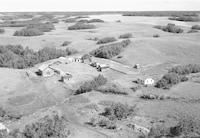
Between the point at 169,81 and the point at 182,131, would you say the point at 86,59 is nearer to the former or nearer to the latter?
the point at 169,81

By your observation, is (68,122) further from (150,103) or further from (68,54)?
(68,54)

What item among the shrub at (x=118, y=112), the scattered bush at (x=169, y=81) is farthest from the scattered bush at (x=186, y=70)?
the shrub at (x=118, y=112)

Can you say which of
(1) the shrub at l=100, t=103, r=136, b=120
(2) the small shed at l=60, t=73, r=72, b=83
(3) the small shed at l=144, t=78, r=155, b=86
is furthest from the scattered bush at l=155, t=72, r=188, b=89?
(2) the small shed at l=60, t=73, r=72, b=83

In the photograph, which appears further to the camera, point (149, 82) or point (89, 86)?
point (149, 82)

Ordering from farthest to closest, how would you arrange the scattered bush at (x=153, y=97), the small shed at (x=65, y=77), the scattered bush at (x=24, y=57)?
the scattered bush at (x=24, y=57)
the small shed at (x=65, y=77)
the scattered bush at (x=153, y=97)

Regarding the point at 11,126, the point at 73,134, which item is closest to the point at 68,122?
the point at 73,134

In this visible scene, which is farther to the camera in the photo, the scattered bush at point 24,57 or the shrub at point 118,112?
the scattered bush at point 24,57

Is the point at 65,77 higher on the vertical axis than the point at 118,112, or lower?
lower

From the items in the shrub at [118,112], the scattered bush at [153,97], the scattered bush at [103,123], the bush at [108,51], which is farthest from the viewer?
the bush at [108,51]

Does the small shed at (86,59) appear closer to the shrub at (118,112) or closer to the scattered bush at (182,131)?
the shrub at (118,112)

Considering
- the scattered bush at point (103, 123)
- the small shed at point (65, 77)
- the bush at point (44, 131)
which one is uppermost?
the bush at point (44, 131)

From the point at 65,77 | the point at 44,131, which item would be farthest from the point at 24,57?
the point at 44,131

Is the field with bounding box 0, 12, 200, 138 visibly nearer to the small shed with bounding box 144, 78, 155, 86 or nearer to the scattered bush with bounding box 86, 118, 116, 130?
the scattered bush with bounding box 86, 118, 116, 130
